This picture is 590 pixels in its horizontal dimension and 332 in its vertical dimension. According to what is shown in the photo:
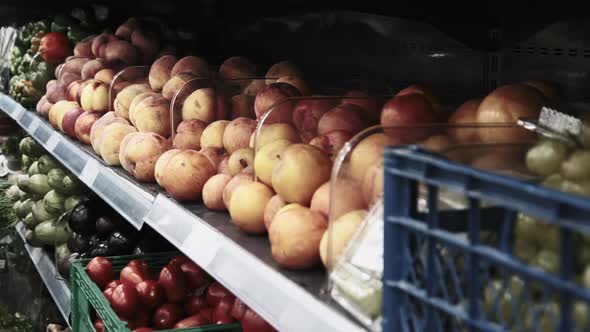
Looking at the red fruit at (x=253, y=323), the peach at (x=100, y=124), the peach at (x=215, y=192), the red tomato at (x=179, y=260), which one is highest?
the peach at (x=215, y=192)

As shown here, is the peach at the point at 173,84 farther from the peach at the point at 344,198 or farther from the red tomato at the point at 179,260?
the peach at the point at 344,198

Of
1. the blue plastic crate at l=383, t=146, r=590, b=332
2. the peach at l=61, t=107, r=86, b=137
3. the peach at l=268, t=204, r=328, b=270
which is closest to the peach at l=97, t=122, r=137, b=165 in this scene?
the peach at l=61, t=107, r=86, b=137

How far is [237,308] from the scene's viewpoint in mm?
1772

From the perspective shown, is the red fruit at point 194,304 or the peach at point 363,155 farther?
the red fruit at point 194,304

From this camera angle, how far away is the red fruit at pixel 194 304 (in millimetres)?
1995

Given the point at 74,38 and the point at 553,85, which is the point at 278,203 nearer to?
the point at 553,85

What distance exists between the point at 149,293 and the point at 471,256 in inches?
55.6

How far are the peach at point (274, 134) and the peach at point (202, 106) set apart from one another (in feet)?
1.64

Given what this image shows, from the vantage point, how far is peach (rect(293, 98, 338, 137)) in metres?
Result: 1.53

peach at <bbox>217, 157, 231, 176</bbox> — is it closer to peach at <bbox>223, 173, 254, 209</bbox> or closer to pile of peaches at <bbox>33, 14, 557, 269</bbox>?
pile of peaches at <bbox>33, 14, 557, 269</bbox>

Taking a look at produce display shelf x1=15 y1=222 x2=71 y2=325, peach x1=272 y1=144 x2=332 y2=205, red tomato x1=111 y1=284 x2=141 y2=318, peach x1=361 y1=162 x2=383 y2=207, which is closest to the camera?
peach x1=361 y1=162 x2=383 y2=207

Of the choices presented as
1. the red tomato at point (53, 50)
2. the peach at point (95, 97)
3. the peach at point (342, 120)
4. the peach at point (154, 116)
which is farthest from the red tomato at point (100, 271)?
the red tomato at point (53, 50)

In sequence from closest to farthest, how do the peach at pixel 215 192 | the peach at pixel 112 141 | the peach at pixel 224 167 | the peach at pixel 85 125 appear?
the peach at pixel 215 192 < the peach at pixel 224 167 < the peach at pixel 112 141 < the peach at pixel 85 125

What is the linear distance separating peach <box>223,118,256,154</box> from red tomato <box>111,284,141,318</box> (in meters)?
0.47
